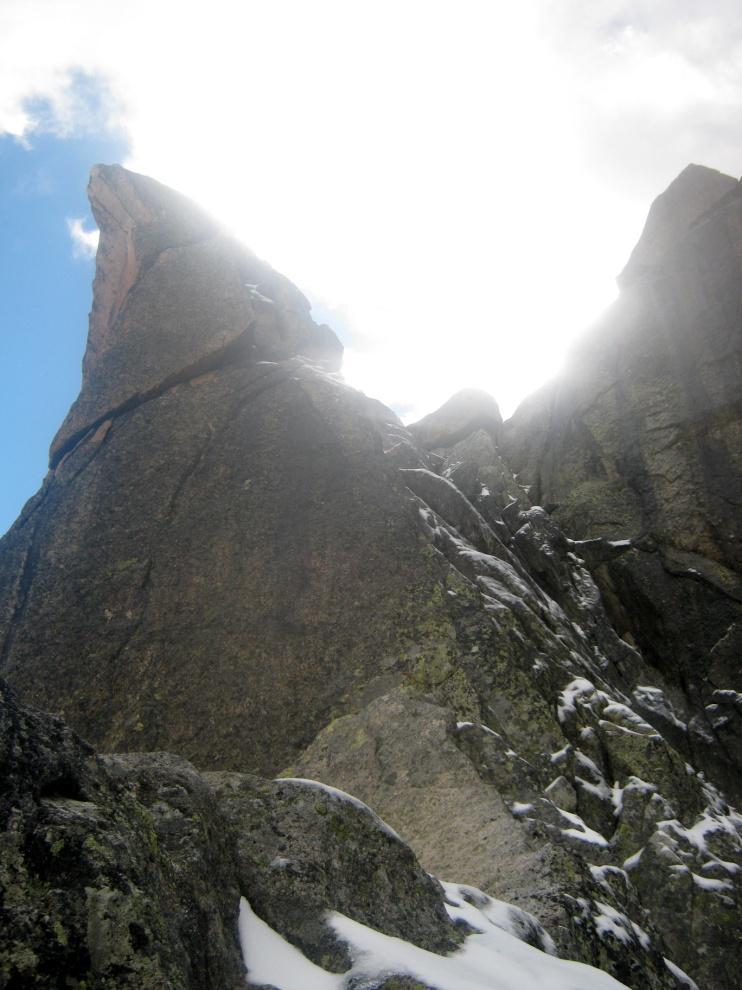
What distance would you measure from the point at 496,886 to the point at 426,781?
259 cm

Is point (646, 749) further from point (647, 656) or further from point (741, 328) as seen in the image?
point (741, 328)

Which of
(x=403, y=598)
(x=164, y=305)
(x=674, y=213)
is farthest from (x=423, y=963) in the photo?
(x=674, y=213)

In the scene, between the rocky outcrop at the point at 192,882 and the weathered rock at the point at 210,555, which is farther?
the weathered rock at the point at 210,555

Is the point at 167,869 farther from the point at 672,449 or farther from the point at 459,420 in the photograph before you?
the point at 459,420

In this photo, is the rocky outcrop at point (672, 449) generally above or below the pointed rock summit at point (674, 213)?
below

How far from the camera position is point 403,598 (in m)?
14.8

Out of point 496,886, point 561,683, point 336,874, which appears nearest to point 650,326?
point 561,683

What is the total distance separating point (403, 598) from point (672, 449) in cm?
1449

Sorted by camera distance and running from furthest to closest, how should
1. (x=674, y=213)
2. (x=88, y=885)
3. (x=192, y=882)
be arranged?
(x=674, y=213)
(x=192, y=882)
(x=88, y=885)

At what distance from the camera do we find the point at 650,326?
2764 centimetres

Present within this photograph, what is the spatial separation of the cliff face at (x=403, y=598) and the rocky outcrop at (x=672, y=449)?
0.32ft

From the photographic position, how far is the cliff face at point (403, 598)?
36.3 feet

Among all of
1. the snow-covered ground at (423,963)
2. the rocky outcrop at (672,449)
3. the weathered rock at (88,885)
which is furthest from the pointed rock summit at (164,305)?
the snow-covered ground at (423,963)

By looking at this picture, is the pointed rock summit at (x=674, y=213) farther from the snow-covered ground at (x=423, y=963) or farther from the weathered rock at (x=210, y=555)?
the snow-covered ground at (x=423, y=963)
